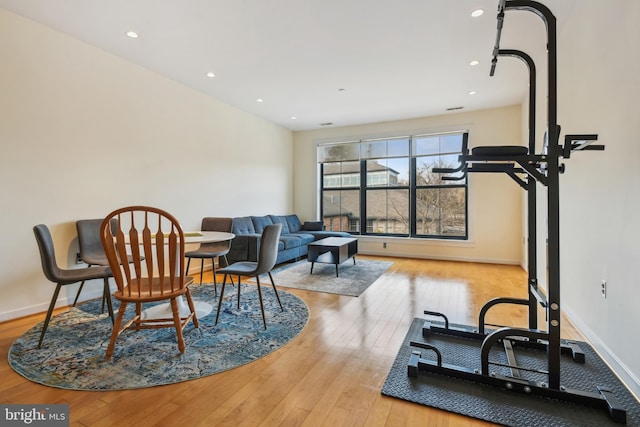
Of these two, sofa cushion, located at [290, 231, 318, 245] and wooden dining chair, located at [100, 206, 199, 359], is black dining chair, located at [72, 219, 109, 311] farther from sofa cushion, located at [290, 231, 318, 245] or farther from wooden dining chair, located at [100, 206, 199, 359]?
sofa cushion, located at [290, 231, 318, 245]

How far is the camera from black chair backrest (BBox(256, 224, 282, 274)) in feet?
8.14

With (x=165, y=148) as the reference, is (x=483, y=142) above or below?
above

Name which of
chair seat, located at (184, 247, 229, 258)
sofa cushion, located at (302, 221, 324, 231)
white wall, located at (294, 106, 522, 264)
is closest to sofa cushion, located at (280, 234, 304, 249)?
sofa cushion, located at (302, 221, 324, 231)

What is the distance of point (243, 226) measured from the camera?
5.08 m

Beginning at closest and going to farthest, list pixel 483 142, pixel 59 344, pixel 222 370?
pixel 222 370, pixel 59 344, pixel 483 142

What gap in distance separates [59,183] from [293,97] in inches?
126

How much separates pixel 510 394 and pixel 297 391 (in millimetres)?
1170

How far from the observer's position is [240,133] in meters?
5.46

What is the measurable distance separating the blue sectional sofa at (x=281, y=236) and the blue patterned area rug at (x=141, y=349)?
1.63 meters

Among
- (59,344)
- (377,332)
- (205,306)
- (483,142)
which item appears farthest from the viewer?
(483,142)

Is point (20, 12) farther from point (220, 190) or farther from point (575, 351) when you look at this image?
point (575, 351)

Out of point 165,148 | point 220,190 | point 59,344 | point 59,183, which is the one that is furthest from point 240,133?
point 59,344

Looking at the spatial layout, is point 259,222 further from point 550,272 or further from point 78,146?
point 550,272

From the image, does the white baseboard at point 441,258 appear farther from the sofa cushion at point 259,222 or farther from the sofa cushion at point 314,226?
the sofa cushion at point 259,222
